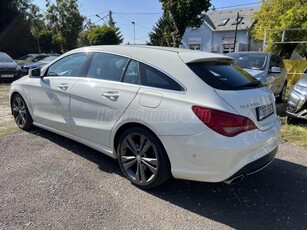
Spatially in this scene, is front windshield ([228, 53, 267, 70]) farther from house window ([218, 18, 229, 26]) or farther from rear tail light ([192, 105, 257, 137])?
house window ([218, 18, 229, 26])

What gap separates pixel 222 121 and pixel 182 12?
1408 centimetres

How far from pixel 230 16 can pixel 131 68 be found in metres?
42.1

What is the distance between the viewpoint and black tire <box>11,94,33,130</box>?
16.3 feet

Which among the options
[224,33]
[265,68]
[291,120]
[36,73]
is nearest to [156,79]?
[36,73]

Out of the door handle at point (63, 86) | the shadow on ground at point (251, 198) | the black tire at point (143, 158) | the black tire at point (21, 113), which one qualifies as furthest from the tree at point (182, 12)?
the black tire at point (143, 158)

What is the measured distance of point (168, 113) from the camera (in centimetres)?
284

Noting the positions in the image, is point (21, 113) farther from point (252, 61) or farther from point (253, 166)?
point (252, 61)

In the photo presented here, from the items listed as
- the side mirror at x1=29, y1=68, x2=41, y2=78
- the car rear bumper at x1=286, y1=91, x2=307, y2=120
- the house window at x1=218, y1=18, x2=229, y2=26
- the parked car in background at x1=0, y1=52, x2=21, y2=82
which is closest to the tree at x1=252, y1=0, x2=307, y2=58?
the car rear bumper at x1=286, y1=91, x2=307, y2=120

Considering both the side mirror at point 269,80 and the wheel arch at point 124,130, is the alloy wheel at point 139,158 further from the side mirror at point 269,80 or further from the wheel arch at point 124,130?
the side mirror at point 269,80

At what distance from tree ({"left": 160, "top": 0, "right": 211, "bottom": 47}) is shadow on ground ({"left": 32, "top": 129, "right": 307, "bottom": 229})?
13.1 meters

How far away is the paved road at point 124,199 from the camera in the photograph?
2.74m

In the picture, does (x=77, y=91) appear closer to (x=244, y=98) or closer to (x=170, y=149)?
(x=170, y=149)

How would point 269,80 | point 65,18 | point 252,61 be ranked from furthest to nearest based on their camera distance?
point 65,18 < point 252,61 < point 269,80

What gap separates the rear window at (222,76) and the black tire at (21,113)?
10.8ft
